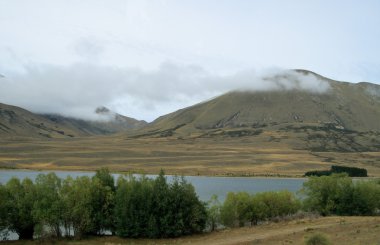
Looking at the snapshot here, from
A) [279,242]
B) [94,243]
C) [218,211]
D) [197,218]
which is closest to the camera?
[279,242]

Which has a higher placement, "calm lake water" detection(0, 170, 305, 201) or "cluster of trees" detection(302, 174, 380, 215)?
"cluster of trees" detection(302, 174, 380, 215)

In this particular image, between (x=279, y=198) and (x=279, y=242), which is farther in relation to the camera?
(x=279, y=198)

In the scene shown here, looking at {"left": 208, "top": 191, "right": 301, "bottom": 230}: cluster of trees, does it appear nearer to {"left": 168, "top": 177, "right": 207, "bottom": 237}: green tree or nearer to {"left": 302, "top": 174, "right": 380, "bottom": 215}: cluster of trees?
{"left": 168, "top": 177, "right": 207, "bottom": 237}: green tree

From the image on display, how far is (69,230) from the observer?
196 feet

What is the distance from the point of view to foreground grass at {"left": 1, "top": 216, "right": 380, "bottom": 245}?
42500 mm

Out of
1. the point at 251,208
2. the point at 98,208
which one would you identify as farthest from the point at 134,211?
the point at 251,208

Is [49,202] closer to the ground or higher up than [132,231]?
higher up

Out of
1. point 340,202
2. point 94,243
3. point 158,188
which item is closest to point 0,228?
point 94,243

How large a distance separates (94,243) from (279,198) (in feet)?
83.5

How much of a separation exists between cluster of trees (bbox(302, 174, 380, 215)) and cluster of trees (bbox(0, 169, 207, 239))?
17.0m

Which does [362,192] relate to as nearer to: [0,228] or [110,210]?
[110,210]

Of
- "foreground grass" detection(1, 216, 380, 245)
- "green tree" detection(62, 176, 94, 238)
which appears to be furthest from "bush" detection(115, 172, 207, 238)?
"green tree" detection(62, 176, 94, 238)

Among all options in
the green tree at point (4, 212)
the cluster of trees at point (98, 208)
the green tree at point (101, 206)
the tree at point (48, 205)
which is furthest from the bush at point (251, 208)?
the green tree at point (4, 212)

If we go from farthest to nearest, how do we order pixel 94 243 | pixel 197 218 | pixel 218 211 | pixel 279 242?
pixel 218 211 → pixel 197 218 → pixel 94 243 → pixel 279 242
